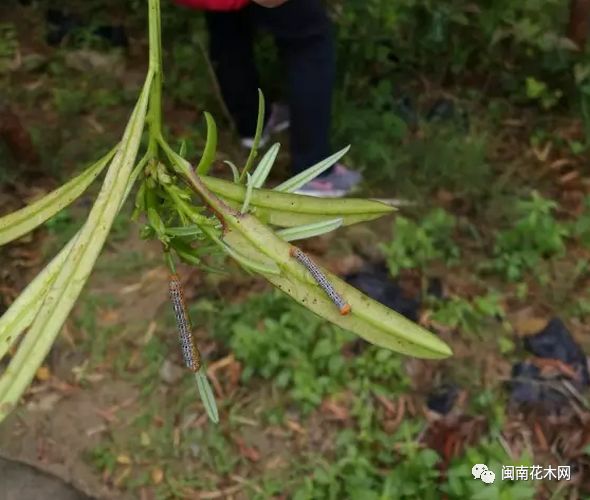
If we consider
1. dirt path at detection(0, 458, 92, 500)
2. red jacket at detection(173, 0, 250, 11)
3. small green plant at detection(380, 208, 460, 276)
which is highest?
red jacket at detection(173, 0, 250, 11)

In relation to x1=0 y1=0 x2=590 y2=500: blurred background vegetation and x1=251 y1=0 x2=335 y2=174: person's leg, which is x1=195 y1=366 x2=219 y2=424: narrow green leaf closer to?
x1=0 y1=0 x2=590 y2=500: blurred background vegetation

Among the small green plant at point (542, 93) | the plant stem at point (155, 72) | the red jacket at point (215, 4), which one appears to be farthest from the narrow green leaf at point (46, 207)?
the small green plant at point (542, 93)

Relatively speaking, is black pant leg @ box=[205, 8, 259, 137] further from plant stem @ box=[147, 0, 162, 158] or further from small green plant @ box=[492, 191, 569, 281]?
plant stem @ box=[147, 0, 162, 158]

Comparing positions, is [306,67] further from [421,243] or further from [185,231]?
[185,231]

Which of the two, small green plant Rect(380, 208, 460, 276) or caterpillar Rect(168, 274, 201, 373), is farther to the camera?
small green plant Rect(380, 208, 460, 276)

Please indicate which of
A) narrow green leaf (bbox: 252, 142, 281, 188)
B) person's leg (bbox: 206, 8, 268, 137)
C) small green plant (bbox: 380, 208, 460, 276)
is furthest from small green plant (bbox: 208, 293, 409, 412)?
narrow green leaf (bbox: 252, 142, 281, 188)

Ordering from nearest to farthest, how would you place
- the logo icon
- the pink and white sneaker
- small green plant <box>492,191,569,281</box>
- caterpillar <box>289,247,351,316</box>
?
caterpillar <box>289,247,351,316</box> < the logo icon < small green plant <box>492,191,569,281</box> < the pink and white sneaker

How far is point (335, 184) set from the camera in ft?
5.68

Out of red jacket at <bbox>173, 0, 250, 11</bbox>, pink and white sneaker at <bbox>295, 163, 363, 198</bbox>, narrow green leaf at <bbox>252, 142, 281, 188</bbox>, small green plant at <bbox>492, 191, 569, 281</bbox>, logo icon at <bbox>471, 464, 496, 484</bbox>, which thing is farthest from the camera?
pink and white sneaker at <bbox>295, 163, 363, 198</bbox>

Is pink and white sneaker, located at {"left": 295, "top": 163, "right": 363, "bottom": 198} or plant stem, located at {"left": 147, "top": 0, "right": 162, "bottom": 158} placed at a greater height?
plant stem, located at {"left": 147, "top": 0, "right": 162, "bottom": 158}

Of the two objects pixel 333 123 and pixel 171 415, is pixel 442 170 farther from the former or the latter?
pixel 171 415

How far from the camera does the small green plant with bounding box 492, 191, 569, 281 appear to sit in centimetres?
160

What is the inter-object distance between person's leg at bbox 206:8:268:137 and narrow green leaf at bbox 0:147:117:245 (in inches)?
41.7

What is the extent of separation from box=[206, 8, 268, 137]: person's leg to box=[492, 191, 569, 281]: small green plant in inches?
25.7
